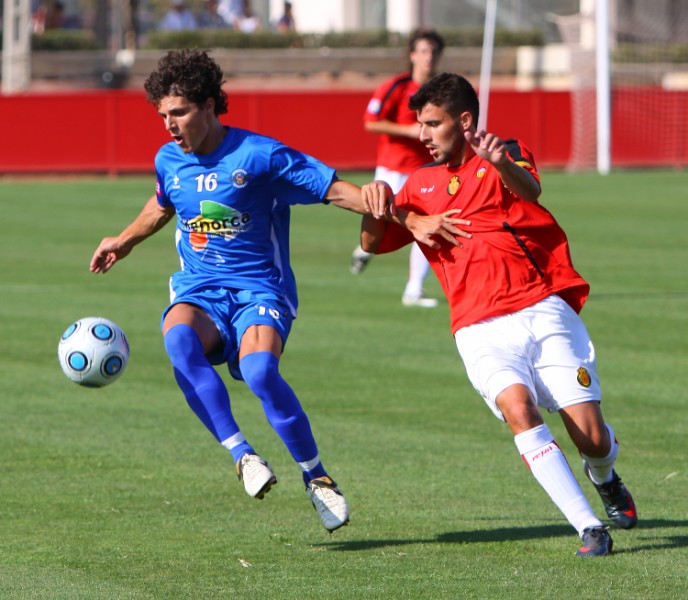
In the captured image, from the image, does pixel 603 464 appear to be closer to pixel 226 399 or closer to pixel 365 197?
pixel 365 197

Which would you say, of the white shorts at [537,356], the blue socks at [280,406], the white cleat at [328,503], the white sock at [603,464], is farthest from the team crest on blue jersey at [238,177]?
the white sock at [603,464]

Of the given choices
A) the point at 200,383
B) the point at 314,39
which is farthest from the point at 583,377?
the point at 314,39

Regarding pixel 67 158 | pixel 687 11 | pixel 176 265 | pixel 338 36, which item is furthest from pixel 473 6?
pixel 176 265

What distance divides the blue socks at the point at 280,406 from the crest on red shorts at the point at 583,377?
51.1 inches

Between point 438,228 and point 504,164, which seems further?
point 438,228

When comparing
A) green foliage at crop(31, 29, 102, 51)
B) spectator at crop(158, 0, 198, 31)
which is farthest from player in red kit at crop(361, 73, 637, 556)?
spectator at crop(158, 0, 198, 31)

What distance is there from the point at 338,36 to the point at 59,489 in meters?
37.4

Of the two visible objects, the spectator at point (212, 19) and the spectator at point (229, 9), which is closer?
the spectator at point (212, 19)

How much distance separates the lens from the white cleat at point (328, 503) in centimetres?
671

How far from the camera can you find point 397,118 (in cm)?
1536

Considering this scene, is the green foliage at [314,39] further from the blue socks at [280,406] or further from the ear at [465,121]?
the ear at [465,121]

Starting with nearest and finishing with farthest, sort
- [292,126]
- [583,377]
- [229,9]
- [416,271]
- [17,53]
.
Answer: [583,377] < [416,271] < [292,126] < [17,53] < [229,9]

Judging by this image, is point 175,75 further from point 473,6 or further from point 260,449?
point 473,6

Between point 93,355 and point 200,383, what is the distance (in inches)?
29.5
